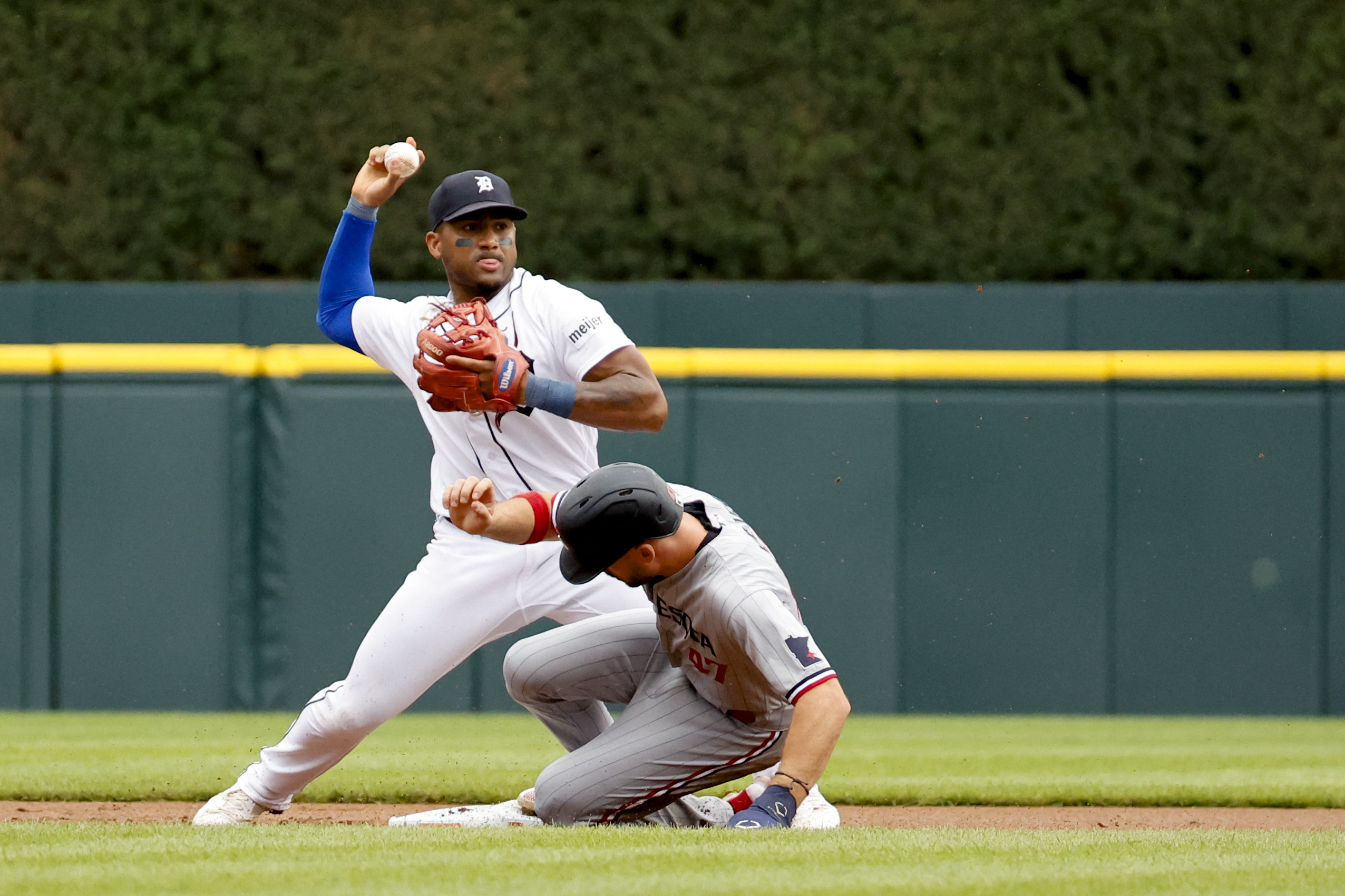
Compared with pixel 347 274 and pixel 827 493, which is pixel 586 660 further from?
pixel 827 493

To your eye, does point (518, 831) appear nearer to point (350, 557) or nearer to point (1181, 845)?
point (1181, 845)

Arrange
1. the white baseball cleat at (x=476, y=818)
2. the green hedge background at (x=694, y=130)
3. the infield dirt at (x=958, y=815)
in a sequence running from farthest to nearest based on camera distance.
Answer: the green hedge background at (x=694, y=130)
the infield dirt at (x=958, y=815)
the white baseball cleat at (x=476, y=818)

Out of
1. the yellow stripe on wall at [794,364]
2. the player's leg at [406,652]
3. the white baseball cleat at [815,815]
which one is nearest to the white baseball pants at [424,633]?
the player's leg at [406,652]

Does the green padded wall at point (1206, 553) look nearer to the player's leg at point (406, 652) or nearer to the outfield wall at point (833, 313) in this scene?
the outfield wall at point (833, 313)

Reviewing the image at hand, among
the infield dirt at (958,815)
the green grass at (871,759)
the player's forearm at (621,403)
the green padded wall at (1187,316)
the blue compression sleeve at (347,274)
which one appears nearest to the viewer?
the player's forearm at (621,403)

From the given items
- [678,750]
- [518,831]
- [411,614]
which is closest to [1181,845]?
[678,750]

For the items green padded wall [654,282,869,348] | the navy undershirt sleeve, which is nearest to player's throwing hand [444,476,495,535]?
the navy undershirt sleeve

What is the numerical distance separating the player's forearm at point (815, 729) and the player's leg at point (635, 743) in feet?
1.55

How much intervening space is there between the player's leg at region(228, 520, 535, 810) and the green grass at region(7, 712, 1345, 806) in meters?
1.14

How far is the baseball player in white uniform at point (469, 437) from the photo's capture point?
3.80 meters

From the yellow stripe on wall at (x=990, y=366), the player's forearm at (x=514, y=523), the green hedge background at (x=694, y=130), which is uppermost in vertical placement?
the green hedge background at (x=694, y=130)

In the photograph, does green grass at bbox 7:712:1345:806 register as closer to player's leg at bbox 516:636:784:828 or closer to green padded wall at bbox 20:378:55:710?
green padded wall at bbox 20:378:55:710

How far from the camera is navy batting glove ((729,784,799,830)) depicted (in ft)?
11.2

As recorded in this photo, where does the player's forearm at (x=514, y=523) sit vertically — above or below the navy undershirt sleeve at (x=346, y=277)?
below
